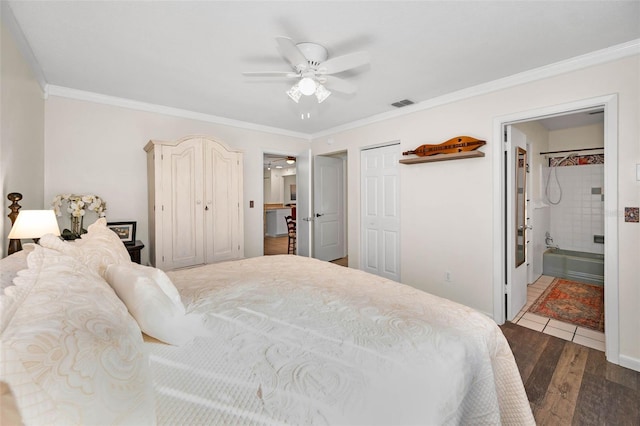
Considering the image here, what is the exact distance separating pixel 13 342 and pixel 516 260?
12.7 ft

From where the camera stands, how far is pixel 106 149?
331 cm

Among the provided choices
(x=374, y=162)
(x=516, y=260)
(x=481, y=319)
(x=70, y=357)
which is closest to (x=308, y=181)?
(x=374, y=162)

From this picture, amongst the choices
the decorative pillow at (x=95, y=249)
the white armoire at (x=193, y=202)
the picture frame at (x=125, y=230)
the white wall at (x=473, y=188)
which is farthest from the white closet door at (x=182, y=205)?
the white wall at (x=473, y=188)

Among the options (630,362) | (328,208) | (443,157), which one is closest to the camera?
(630,362)

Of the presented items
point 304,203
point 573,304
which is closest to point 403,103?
point 304,203

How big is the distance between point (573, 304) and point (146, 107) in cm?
578

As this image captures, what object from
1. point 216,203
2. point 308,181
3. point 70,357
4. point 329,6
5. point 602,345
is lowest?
point 602,345

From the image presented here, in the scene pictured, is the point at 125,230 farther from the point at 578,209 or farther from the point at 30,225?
the point at 578,209

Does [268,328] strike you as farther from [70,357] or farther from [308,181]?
[308,181]

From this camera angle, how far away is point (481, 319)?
55.0 inches

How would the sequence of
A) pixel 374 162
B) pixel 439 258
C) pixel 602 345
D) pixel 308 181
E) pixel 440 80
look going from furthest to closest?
1. pixel 308 181
2. pixel 374 162
3. pixel 439 258
4. pixel 440 80
5. pixel 602 345

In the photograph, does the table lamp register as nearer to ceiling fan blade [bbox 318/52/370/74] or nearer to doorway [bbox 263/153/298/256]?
ceiling fan blade [bbox 318/52/370/74]

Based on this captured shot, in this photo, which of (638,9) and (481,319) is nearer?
(481,319)

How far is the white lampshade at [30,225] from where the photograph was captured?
5.85 feet
